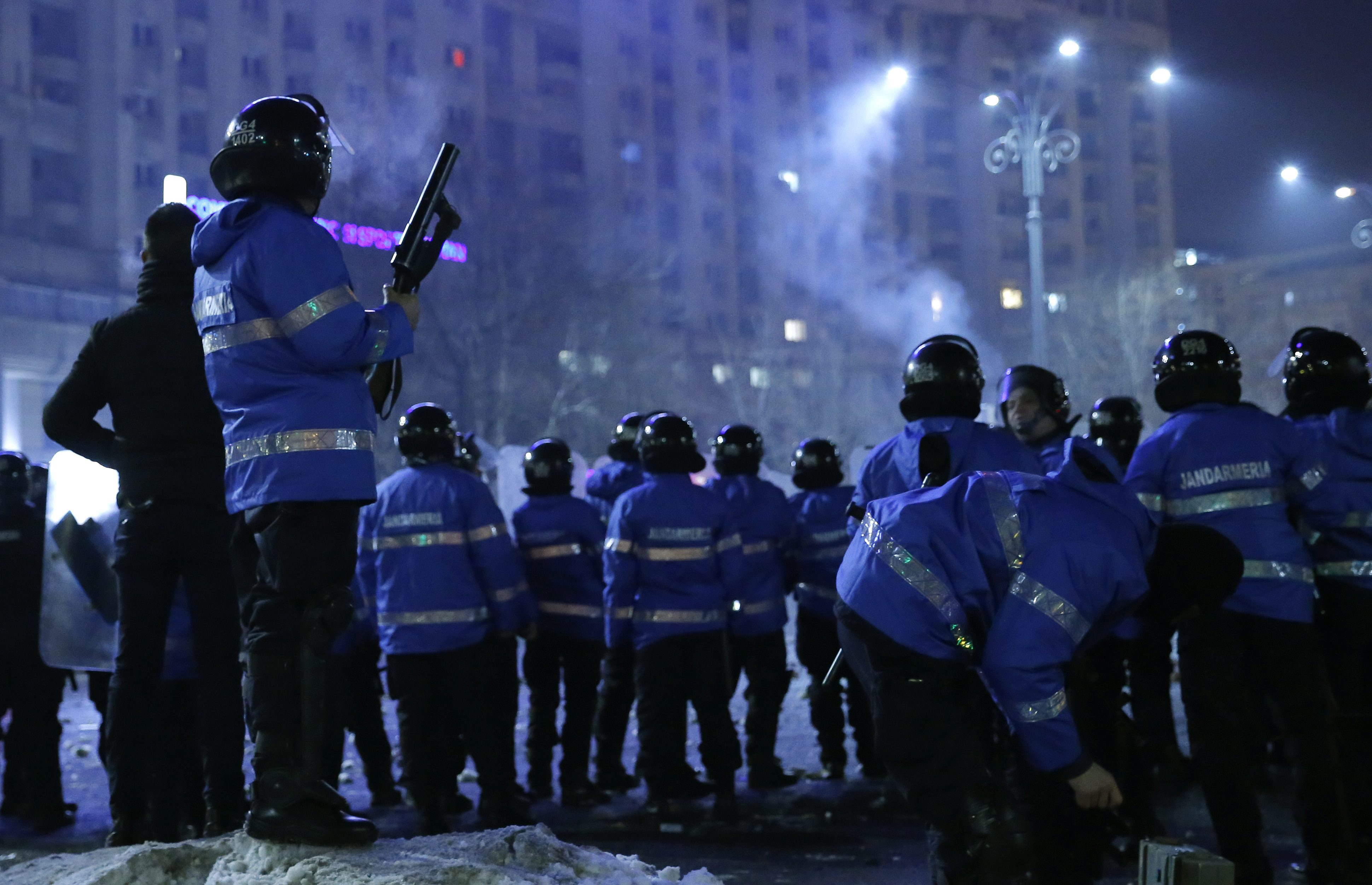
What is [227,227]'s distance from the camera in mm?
4020

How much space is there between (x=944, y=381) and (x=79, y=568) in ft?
14.4

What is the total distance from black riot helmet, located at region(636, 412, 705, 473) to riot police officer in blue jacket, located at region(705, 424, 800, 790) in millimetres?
690

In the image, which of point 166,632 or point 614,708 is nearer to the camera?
point 166,632

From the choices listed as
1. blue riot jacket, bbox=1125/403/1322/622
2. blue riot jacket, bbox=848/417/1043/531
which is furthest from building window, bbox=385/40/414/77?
blue riot jacket, bbox=1125/403/1322/622

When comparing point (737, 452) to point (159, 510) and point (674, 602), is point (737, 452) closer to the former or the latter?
point (674, 602)

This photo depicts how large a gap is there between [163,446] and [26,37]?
38.1 metres

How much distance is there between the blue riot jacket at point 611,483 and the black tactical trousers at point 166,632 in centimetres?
458

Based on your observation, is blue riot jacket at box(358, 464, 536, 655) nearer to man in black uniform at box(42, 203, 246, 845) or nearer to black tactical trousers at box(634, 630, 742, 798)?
black tactical trousers at box(634, 630, 742, 798)

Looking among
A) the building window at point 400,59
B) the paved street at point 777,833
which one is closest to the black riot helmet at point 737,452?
the paved street at point 777,833

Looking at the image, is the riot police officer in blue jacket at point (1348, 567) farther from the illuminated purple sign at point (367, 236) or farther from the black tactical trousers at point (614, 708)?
the illuminated purple sign at point (367, 236)

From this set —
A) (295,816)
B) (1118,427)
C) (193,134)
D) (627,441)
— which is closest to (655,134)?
(193,134)

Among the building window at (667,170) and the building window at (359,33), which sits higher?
the building window at (359,33)

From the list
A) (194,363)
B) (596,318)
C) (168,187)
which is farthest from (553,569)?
(596,318)

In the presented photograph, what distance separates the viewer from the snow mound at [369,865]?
145 inches
